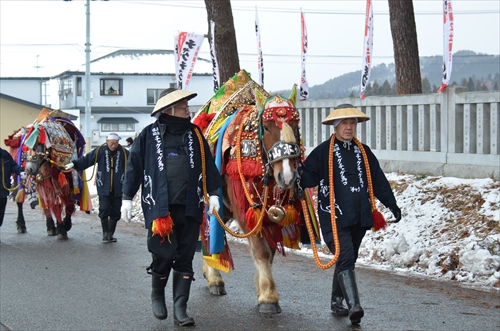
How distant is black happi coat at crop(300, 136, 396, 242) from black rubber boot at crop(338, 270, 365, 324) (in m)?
0.37

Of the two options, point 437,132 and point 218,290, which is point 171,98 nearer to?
point 218,290

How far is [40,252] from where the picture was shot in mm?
11062

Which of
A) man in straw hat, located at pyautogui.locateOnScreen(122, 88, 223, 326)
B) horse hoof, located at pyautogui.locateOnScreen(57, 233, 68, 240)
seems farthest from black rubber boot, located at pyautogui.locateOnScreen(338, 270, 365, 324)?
horse hoof, located at pyautogui.locateOnScreen(57, 233, 68, 240)

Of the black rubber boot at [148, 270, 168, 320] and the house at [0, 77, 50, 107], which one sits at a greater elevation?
the house at [0, 77, 50, 107]

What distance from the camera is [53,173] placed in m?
Answer: 12.7

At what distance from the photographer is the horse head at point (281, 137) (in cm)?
624

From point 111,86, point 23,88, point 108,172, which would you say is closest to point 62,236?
point 108,172

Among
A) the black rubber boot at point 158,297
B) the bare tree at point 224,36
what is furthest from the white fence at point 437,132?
the black rubber boot at point 158,297

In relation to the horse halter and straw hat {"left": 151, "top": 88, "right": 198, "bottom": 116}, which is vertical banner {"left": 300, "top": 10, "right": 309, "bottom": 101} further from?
straw hat {"left": 151, "top": 88, "right": 198, "bottom": 116}

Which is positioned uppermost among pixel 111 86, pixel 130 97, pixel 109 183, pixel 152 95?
pixel 111 86

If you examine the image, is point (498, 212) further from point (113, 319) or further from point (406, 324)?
point (113, 319)

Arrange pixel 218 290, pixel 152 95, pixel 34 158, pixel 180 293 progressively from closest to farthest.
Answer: pixel 180 293 → pixel 218 290 → pixel 34 158 → pixel 152 95

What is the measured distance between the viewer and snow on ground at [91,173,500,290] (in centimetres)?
835

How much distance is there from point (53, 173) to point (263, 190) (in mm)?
6780
